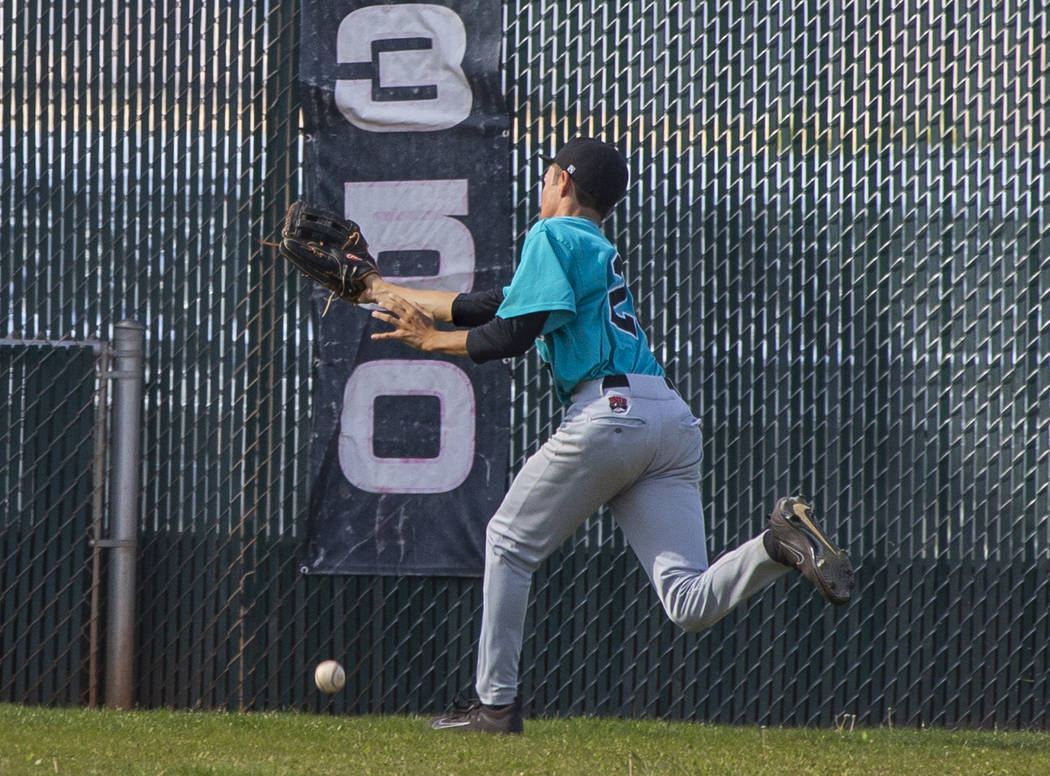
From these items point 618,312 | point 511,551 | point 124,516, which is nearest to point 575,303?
point 618,312

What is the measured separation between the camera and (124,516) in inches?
219

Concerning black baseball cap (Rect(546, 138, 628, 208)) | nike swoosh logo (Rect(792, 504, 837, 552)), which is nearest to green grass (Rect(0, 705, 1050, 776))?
nike swoosh logo (Rect(792, 504, 837, 552))

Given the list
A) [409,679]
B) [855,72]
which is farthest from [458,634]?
[855,72]

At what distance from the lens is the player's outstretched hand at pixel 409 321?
164 inches

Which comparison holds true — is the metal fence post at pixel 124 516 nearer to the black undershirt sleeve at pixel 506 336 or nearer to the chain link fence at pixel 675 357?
the chain link fence at pixel 675 357

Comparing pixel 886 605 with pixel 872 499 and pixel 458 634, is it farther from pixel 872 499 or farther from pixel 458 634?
pixel 458 634

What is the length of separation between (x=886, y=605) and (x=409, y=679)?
2072mm

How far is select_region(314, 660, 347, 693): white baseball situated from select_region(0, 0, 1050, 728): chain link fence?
0.31 metres

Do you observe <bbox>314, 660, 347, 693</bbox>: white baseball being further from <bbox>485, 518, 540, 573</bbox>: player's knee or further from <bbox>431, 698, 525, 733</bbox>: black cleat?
<bbox>485, 518, 540, 573</bbox>: player's knee

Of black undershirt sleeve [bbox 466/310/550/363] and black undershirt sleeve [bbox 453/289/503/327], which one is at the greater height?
black undershirt sleeve [bbox 453/289/503/327]

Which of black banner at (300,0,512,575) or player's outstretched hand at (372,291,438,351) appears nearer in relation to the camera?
player's outstretched hand at (372,291,438,351)

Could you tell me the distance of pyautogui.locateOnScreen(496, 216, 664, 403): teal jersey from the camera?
3939 millimetres

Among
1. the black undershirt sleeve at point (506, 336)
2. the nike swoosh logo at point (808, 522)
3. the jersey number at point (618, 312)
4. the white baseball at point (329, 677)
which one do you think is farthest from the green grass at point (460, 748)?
the jersey number at point (618, 312)

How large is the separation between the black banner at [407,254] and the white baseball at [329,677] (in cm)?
48
